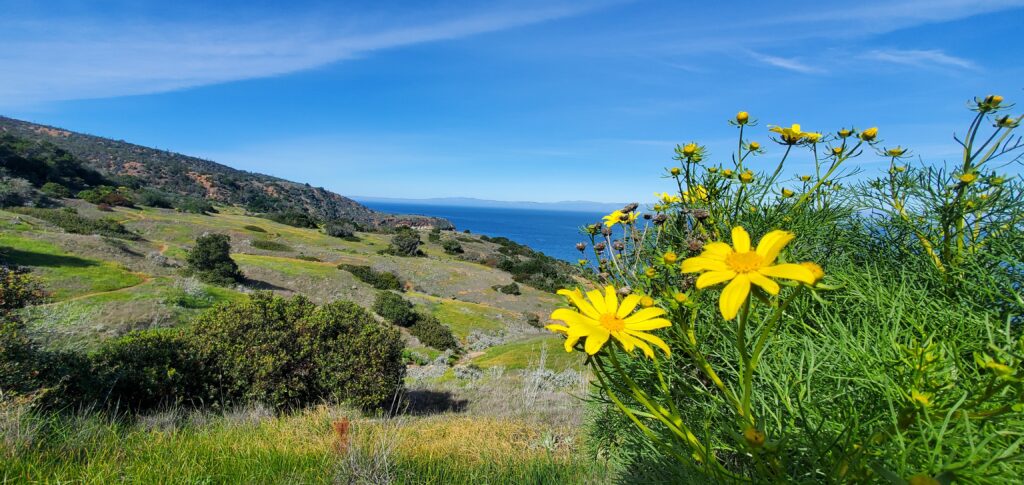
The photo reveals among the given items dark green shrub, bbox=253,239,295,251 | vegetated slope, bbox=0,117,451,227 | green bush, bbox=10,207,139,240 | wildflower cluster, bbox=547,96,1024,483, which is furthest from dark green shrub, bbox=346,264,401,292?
vegetated slope, bbox=0,117,451,227

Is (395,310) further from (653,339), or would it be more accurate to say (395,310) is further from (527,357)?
(653,339)

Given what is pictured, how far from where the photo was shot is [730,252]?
0.95 meters

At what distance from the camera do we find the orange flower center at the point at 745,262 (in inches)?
34.3

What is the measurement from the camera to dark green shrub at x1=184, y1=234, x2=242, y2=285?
2061 centimetres

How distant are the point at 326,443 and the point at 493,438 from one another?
6.99 feet

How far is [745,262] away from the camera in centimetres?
88

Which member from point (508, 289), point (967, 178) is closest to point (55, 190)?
point (508, 289)

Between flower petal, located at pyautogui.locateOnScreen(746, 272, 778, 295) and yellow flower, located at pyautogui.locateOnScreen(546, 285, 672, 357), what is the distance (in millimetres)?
226

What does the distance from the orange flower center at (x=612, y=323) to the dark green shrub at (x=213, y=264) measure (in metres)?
23.1

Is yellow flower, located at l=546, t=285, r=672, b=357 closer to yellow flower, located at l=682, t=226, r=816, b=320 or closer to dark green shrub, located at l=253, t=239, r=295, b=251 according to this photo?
yellow flower, located at l=682, t=226, r=816, b=320

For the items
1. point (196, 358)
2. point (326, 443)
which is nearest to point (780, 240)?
point (326, 443)

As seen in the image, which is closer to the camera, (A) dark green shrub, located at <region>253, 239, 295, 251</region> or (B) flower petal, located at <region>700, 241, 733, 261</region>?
(B) flower petal, located at <region>700, 241, 733, 261</region>

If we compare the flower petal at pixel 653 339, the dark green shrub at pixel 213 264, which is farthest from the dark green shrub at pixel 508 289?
the flower petal at pixel 653 339

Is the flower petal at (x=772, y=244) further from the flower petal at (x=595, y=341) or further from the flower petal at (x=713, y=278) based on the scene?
the flower petal at (x=595, y=341)
